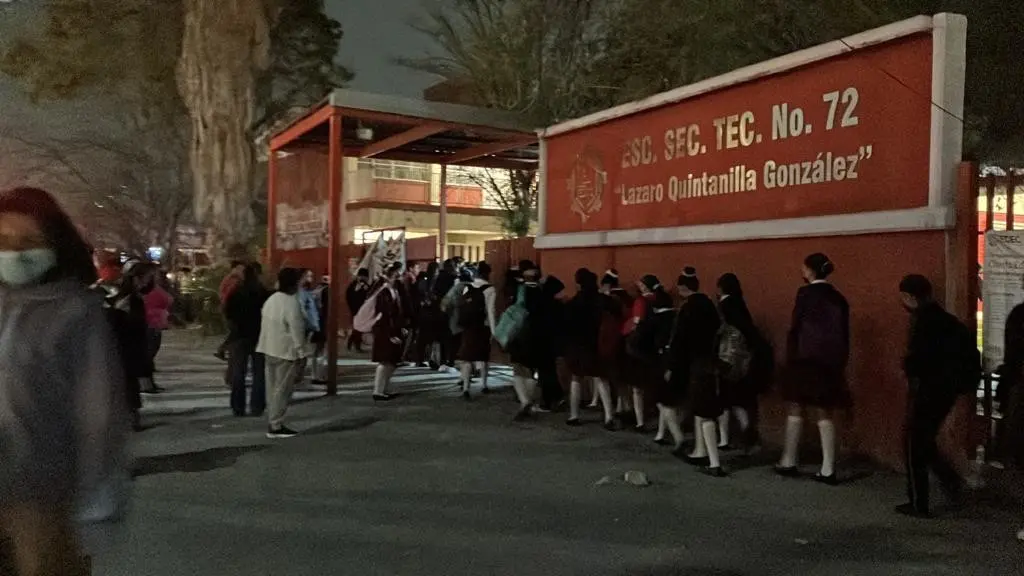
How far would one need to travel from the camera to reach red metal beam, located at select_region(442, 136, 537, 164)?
46.1 ft

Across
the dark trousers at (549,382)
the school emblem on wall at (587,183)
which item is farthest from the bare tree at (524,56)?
the dark trousers at (549,382)

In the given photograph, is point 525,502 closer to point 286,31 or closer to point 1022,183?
point 1022,183

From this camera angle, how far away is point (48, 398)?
2.62 meters

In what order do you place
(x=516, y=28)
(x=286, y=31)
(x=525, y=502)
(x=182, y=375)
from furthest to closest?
1. (x=286, y=31)
2. (x=516, y=28)
3. (x=182, y=375)
4. (x=525, y=502)

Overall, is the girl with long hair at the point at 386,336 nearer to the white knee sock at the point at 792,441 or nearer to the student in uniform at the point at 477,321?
the student in uniform at the point at 477,321

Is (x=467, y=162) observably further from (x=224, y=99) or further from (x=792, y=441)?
(x=792, y=441)

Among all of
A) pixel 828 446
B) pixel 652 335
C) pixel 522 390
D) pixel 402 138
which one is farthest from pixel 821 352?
pixel 402 138

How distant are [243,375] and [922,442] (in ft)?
23.0

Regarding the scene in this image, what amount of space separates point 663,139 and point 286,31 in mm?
18249

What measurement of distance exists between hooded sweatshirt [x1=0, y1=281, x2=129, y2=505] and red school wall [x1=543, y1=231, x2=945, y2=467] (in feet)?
20.7

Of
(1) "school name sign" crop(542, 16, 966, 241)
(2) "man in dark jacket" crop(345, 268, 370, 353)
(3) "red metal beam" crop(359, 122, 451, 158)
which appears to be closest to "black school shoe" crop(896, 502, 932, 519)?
(1) "school name sign" crop(542, 16, 966, 241)

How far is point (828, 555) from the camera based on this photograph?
212 inches

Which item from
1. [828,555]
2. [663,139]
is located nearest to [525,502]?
[828,555]

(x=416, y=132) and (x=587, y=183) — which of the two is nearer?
(x=587, y=183)
